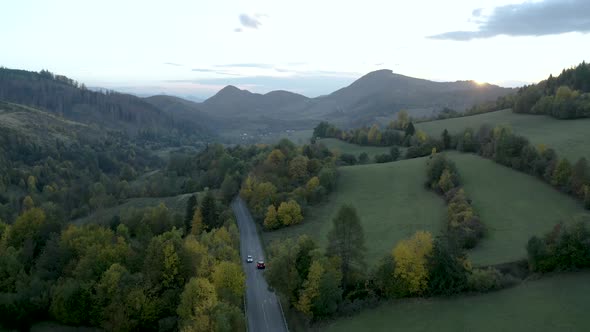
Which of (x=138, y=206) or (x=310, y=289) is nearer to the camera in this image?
(x=310, y=289)

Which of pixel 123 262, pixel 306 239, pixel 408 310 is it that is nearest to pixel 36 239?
pixel 123 262

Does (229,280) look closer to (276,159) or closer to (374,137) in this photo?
(276,159)

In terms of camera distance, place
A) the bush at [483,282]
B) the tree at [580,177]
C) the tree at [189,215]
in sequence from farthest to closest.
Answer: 1. the tree at [189,215]
2. the tree at [580,177]
3. the bush at [483,282]

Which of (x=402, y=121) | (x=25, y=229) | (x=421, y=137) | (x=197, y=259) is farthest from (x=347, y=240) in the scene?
(x=402, y=121)

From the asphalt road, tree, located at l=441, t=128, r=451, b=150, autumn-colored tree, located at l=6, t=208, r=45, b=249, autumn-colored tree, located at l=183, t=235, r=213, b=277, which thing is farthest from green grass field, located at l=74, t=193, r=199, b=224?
tree, located at l=441, t=128, r=451, b=150

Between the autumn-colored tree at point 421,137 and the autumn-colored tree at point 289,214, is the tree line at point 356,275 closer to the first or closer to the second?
the autumn-colored tree at point 289,214

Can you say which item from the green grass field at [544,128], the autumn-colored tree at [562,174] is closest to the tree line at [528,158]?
the autumn-colored tree at [562,174]
